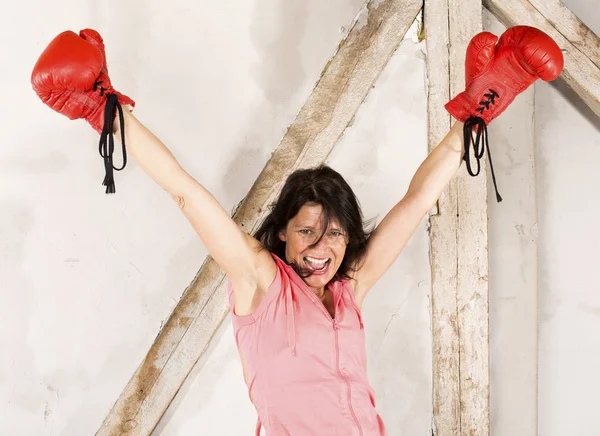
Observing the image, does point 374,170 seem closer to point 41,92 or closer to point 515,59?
point 515,59

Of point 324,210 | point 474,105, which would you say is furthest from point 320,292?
point 474,105

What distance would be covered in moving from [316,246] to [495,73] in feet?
2.92

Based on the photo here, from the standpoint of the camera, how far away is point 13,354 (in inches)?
96.1

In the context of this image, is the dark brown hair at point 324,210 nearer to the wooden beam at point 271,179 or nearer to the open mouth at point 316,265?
the open mouth at point 316,265

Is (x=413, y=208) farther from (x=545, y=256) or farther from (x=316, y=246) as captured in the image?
(x=545, y=256)

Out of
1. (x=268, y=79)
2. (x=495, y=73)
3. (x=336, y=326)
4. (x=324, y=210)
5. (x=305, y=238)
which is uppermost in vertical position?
(x=268, y=79)

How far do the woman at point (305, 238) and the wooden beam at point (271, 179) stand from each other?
0.97 feet

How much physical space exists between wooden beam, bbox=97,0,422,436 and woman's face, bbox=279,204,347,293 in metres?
0.41

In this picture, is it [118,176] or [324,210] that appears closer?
[324,210]

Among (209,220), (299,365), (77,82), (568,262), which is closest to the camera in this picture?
(77,82)

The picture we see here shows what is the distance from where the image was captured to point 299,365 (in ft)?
6.64

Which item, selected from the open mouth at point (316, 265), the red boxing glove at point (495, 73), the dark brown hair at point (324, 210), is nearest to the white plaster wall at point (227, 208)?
the dark brown hair at point (324, 210)

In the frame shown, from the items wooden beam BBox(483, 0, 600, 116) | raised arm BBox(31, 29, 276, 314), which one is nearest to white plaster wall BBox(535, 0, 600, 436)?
wooden beam BBox(483, 0, 600, 116)

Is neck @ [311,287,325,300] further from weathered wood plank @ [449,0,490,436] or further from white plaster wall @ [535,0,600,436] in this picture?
white plaster wall @ [535,0,600,436]
